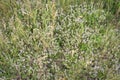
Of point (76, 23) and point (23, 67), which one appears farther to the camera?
point (76, 23)

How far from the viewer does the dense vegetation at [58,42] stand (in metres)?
2.61

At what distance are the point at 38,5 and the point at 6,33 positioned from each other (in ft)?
1.71

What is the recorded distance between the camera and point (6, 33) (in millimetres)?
2818

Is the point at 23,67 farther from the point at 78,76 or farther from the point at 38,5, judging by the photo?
the point at 38,5

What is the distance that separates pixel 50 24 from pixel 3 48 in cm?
59

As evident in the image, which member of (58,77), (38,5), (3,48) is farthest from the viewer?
(38,5)

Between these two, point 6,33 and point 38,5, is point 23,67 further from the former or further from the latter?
point 38,5

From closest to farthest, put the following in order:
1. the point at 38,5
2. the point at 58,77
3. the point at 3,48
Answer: the point at 58,77, the point at 3,48, the point at 38,5

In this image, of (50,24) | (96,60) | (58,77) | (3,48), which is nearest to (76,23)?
(50,24)

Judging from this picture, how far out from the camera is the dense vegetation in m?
2.61

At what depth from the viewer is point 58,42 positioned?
277 centimetres

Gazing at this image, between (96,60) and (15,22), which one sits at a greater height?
(15,22)

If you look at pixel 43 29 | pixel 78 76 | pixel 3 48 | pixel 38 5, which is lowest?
pixel 78 76

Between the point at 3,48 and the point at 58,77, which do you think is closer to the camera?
the point at 58,77
